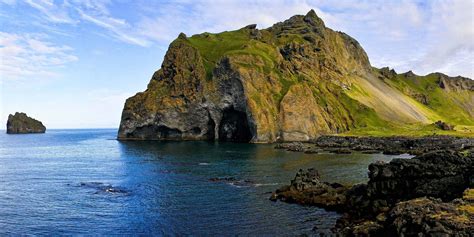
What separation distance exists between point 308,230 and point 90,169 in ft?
245

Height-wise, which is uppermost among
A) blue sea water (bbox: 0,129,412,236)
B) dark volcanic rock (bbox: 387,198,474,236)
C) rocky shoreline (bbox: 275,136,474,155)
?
rocky shoreline (bbox: 275,136,474,155)

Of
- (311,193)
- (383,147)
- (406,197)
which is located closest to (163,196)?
(311,193)

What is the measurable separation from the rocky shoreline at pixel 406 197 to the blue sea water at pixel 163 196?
3.53 meters

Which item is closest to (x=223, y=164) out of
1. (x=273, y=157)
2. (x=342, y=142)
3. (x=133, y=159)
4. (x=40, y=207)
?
(x=273, y=157)

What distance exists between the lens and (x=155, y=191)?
72938mm

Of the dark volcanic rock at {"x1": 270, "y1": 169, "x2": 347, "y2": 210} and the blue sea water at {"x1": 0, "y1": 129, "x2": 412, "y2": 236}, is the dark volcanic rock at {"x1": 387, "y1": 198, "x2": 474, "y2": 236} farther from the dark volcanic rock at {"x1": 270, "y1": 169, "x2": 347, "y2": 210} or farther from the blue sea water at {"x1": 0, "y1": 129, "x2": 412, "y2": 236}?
the dark volcanic rock at {"x1": 270, "y1": 169, "x2": 347, "y2": 210}

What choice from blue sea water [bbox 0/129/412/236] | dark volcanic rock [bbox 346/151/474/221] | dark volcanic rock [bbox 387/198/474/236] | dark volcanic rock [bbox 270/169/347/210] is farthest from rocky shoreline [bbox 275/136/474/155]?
dark volcanic rock [bbox 387/198/474/236]

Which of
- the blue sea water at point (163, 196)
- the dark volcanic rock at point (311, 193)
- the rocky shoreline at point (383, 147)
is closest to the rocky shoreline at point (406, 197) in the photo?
the dark volcanic rock at point (311, 193)

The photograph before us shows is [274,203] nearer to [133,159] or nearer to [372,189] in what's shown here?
[372,189]

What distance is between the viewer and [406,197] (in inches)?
1950

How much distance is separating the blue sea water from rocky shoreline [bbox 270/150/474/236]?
3.53m

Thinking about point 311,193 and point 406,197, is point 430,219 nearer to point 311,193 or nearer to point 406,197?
point 406,197

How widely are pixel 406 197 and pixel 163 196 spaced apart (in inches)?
1478

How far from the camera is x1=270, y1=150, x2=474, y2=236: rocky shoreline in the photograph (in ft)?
113
